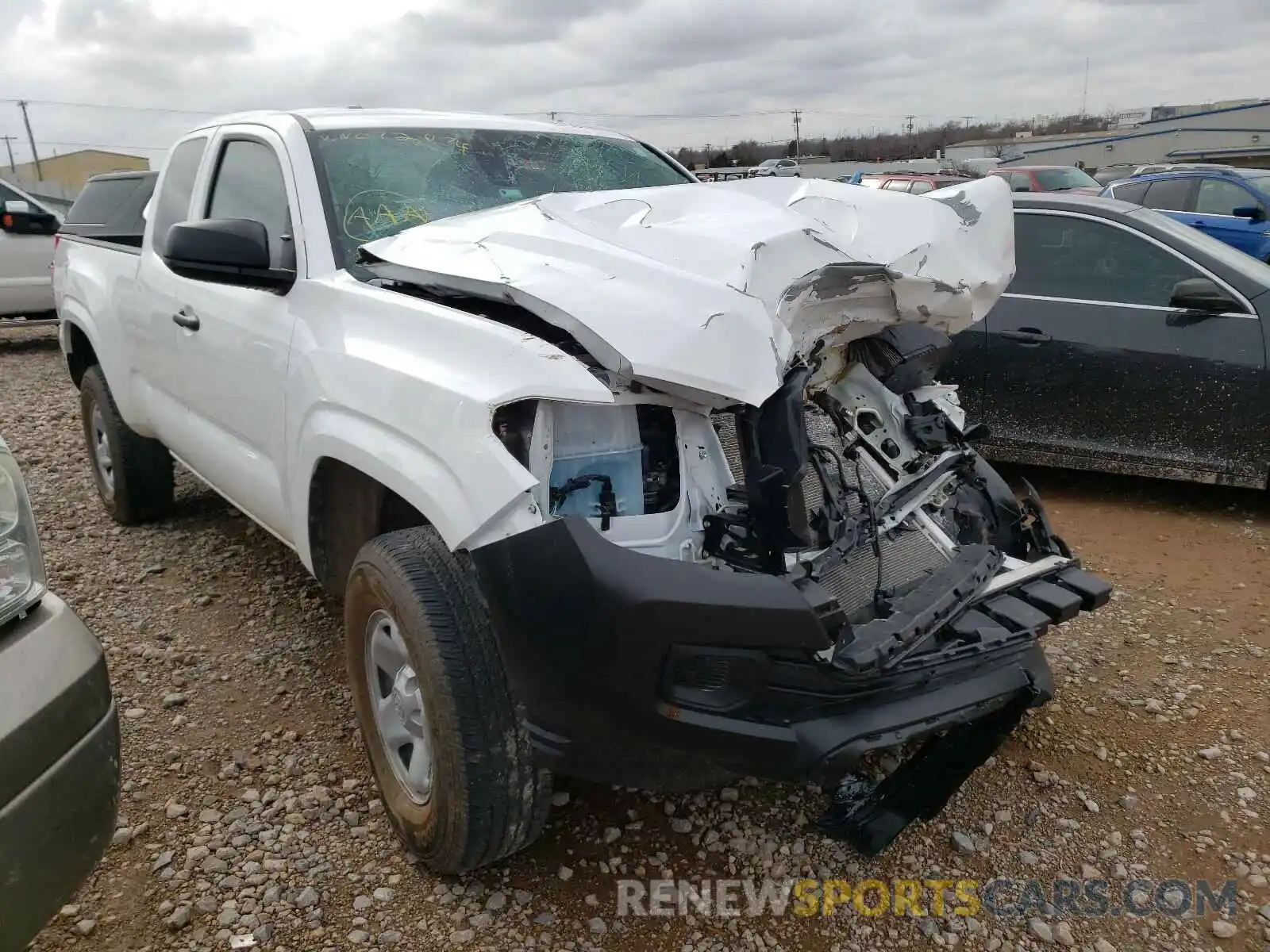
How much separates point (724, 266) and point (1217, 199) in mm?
11610

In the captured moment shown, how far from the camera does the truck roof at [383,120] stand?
3.29 m

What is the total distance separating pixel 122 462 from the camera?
4.66m

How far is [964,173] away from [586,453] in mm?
20447

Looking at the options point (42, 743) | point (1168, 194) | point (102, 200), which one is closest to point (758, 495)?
point (42, 743)

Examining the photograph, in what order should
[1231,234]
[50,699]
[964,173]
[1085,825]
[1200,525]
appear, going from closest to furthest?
[50,699] → [1085,825] → [1200,525] → [1231,234] → [964,173]

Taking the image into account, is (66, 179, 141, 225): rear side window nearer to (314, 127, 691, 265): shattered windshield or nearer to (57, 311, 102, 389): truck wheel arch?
(57, 311, 102, 389): truck wheel arch

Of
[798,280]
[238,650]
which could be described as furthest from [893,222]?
[238,650]

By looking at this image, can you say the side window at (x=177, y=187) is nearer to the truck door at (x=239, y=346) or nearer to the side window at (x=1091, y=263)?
the truck door at (x=239, y=346)

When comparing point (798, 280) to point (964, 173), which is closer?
point (798, 280)

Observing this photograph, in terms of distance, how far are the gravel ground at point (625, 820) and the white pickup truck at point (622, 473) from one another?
→ 0.76 ft

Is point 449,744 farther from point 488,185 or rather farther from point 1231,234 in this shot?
point 1231,234

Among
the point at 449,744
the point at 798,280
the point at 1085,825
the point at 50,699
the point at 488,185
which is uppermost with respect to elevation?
the point at 488,185

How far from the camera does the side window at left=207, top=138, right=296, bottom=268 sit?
3006 millimetres

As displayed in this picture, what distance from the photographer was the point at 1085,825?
2633 mm
